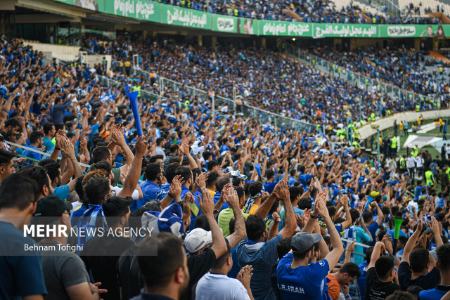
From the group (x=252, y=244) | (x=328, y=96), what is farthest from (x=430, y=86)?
(x=252, y=244)

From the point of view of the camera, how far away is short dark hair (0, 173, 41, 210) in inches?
151

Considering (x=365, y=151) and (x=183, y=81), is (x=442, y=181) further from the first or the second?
(x=183, y=81)

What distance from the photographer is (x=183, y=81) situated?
33.7 m

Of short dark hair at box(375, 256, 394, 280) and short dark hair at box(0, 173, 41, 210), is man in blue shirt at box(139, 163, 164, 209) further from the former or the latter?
short dark hair at box(0, 173, 41, 210)

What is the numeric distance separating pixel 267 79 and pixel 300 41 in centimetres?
1273

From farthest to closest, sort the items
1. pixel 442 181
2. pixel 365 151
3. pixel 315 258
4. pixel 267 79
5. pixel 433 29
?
pixel 433 29, pixel 267 79, pixel 365 151, pixel 442 181, pixel 315 258

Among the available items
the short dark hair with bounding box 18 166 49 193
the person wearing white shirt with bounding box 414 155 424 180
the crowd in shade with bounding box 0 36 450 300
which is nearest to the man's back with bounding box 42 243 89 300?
the crowd in shade with bounding box 0 36 450 300

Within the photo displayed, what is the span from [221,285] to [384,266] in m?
2.01

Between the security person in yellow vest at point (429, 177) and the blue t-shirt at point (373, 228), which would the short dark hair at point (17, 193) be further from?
the security person in yellow vest at point (429, 177)

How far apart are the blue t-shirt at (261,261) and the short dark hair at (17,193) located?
83.8 inches

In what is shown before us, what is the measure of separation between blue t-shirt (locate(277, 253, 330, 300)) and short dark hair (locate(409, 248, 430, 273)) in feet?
4.01

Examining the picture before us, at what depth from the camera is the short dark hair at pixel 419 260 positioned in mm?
6137

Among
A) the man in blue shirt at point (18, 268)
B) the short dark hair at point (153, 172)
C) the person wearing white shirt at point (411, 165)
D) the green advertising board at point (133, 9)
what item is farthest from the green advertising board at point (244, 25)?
the man in blue shirt at point (18, 268)

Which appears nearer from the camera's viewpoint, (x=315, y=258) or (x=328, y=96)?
(x=315, y=258)
